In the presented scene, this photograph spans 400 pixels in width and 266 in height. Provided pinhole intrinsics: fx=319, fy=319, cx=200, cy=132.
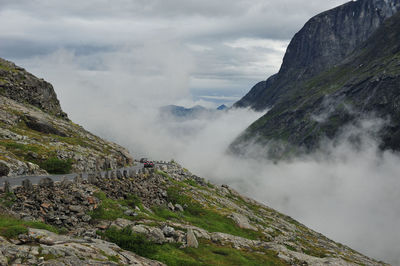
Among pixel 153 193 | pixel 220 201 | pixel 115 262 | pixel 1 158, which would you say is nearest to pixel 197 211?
pixel 153 193

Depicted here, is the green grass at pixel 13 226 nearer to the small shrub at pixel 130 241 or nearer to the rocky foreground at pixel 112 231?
the rocky foreground at pixel 112 231

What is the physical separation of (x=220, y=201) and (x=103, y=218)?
42.9 m

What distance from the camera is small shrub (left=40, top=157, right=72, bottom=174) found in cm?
4869

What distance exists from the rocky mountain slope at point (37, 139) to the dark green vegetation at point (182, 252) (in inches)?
839

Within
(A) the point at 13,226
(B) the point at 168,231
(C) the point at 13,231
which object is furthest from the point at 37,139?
(C) the point at 13,231

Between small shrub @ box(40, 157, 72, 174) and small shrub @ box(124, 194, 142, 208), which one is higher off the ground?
small shrub @ box(40, 157, 72, 174)

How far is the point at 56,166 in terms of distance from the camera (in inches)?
1961

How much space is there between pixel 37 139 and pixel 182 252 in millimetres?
39387

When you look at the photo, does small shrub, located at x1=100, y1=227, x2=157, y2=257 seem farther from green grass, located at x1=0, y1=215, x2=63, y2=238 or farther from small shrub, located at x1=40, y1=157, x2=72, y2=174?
small shrub, located at x1=40, y1=157, x2=72, y2=174

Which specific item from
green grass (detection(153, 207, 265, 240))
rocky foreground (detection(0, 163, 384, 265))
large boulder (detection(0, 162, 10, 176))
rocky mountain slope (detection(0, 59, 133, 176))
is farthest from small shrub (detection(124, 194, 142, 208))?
large boulder (detection(0, 162, 10, 176))

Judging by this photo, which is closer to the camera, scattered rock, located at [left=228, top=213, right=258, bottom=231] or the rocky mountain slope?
the rocky mountain slope

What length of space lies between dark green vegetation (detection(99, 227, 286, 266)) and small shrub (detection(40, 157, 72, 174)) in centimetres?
2538

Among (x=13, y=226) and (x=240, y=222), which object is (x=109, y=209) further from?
(x=240, y=222)

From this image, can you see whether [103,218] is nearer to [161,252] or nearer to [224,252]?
[161,252]
